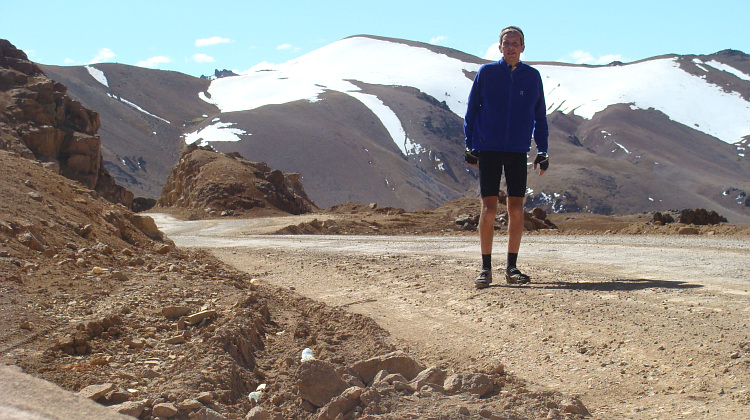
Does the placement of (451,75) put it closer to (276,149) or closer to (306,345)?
(276,149)

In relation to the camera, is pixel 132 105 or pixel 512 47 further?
pixel 132 105

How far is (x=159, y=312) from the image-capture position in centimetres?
474

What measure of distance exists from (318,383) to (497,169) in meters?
3.51

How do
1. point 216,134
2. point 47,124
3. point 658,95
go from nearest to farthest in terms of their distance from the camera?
point 47,124, point 216,134, point 658,95

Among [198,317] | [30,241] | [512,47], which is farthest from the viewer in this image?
[512,47]

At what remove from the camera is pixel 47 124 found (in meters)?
30.0

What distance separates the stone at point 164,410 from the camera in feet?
9.86

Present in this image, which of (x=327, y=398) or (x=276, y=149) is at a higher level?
(x=276, y=149)

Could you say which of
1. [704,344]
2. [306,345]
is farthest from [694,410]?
[306,345]

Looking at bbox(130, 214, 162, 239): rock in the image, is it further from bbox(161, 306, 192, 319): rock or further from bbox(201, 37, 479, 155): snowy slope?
bbox(201, 37, 479, 155): snowy slope

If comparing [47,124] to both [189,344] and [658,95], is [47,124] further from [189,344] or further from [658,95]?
[658,95]

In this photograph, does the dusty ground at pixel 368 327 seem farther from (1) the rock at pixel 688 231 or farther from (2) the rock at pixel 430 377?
(1) the rock at pixel 688 231

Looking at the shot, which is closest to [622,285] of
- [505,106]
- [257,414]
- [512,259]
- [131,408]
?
[512,259]

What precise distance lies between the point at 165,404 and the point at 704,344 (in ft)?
9.45
